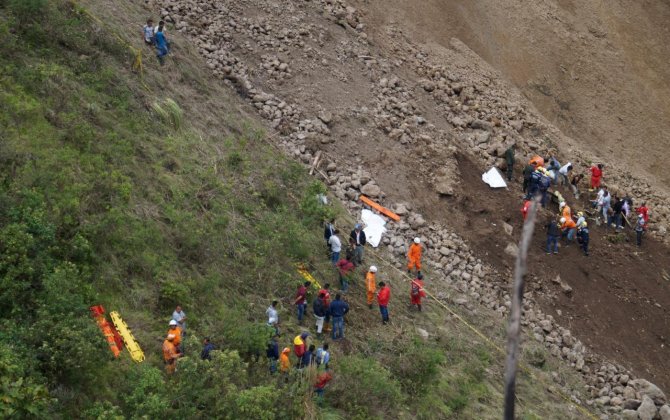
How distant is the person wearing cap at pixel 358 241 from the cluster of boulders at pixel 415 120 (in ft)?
4.90

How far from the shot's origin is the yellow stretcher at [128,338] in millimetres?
9781

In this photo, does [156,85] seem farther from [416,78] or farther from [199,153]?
[416,78]

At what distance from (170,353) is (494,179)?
1134 centimetres

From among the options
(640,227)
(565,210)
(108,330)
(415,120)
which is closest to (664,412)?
(565,210)

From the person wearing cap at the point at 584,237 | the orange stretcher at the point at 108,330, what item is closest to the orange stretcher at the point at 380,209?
the person wearing cap at the point at 584,237

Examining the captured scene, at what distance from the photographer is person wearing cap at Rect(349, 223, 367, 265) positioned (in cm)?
1398

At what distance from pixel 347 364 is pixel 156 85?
826 centimetres

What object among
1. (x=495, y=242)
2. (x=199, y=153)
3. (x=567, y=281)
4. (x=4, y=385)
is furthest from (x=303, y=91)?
(x=4, y=385)

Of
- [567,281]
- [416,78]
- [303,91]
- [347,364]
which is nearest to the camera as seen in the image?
[347,364]

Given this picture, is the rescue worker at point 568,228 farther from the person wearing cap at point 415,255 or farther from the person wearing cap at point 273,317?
the person wearing cap at point 273,317

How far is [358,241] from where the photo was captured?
14008mm

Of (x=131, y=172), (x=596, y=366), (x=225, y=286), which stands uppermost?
(x=131, y=172)

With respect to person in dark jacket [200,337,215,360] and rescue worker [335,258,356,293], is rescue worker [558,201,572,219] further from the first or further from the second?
person in dark jacket [200,337,215,360]

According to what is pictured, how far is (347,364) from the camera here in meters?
10.9
